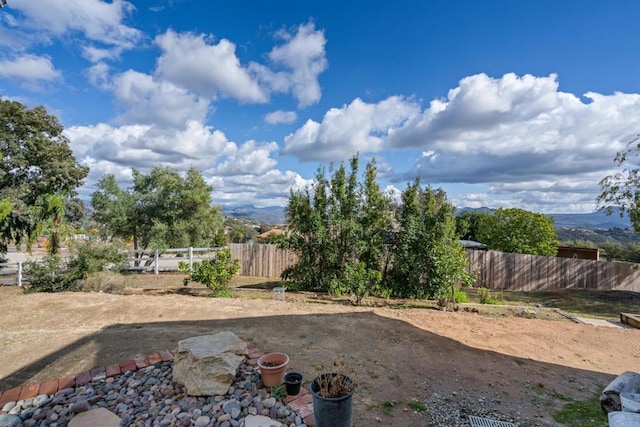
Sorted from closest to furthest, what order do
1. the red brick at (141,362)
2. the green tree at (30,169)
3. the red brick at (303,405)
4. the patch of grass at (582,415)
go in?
1. the red brick at (303,405)
2. the patch of grass at (582,415)
3. the red brick at (141,362)
4. the green tree at (30,169)

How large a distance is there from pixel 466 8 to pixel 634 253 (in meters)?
19.8

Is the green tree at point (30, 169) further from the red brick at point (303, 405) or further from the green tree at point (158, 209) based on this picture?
the red brick at point (303, 405)

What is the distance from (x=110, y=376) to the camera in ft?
10.3

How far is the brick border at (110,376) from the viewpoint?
2645 mm

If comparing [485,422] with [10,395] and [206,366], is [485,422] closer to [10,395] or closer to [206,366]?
[206,366]

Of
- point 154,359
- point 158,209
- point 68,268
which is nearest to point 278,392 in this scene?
point 154,359

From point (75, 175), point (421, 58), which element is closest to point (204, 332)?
point (421, 58)

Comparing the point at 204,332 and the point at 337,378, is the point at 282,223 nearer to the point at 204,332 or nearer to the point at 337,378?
the point at 204,332

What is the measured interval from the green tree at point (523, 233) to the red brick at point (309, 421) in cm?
1510

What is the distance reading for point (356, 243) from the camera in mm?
8281

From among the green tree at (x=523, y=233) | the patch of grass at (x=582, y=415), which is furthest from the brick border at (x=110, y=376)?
the green tree at (x=523, y=233)

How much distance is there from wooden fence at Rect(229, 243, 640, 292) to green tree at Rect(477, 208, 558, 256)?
358 cm

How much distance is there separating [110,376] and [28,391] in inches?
25.2

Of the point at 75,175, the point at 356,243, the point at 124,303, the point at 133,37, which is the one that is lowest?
the point at 124,303
